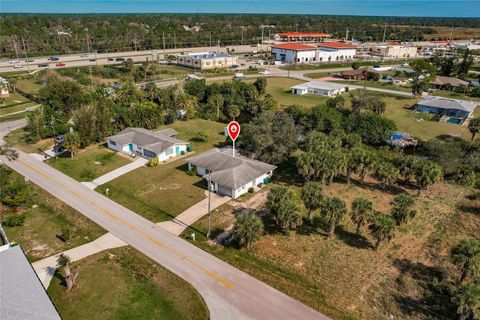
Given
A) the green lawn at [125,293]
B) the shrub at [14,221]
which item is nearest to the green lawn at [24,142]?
the shrub at [14,221]

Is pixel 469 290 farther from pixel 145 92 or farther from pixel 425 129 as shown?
pixel 145 92

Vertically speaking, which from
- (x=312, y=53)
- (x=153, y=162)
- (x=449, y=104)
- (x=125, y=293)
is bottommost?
(x=125, y=293)

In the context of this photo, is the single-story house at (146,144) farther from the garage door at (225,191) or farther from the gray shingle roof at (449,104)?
the gray shingle roof at (449,104)

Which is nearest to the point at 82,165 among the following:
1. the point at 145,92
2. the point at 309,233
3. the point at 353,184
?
the point at 145,92

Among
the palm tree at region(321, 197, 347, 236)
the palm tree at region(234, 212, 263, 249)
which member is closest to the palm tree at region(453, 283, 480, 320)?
the palm tree at region(321, 197, 347, 236)

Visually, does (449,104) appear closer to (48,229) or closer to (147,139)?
(147,139)

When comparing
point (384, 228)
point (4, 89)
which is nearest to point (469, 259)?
point (384, 228)
